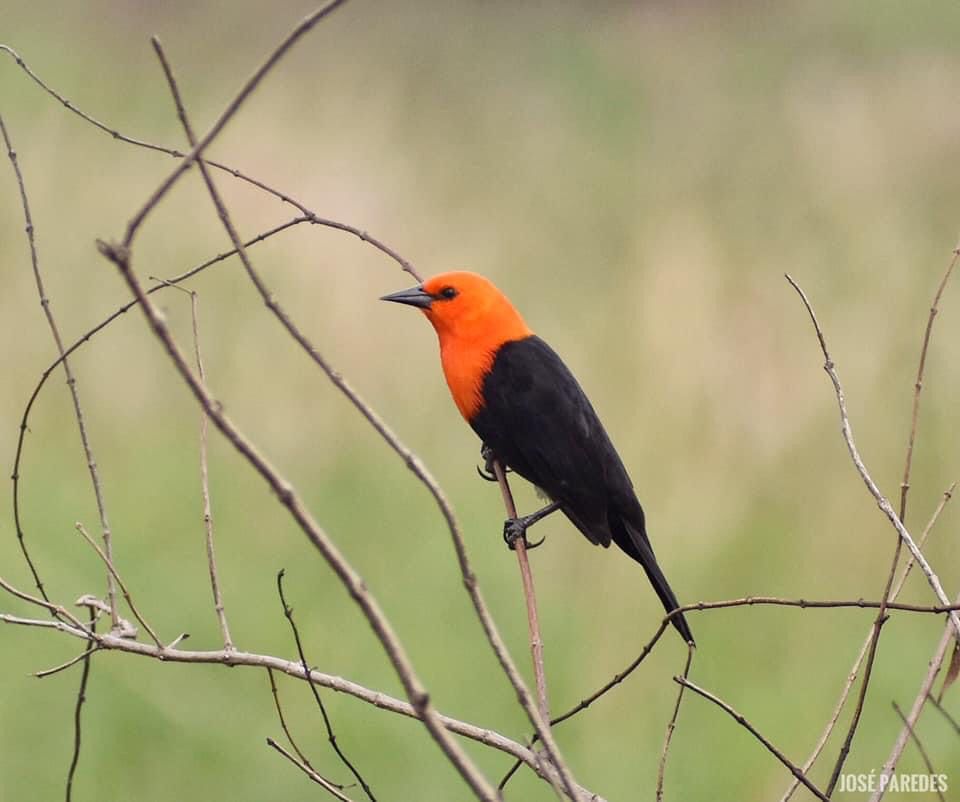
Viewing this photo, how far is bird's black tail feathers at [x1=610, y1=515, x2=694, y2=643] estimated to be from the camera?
6.66 ft

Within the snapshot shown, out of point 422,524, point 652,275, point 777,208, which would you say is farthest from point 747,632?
point 777,208

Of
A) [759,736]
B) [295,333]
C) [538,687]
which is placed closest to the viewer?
[295,333]

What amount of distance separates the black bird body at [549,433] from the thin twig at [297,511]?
1178mm

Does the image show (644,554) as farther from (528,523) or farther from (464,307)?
(464,307)

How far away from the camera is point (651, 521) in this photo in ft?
10.5

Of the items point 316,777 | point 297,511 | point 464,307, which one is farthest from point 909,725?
point 464,307

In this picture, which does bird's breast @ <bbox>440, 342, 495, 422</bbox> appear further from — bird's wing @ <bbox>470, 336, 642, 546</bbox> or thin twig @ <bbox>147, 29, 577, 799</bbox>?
thin twig @ <bbox>147, 29, 577, 799</bbox>

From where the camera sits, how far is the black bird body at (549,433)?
1983mm

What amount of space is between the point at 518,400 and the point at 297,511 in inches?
48.1

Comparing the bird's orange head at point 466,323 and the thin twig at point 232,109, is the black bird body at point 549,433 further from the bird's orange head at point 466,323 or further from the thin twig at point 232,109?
the thin twig at point 232,109

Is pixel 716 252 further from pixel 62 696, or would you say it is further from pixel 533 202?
pixel 62 696

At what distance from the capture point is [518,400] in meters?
1.98

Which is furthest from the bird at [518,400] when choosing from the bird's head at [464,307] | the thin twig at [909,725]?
the thin twig at [909,725]

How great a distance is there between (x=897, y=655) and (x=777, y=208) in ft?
6.02
